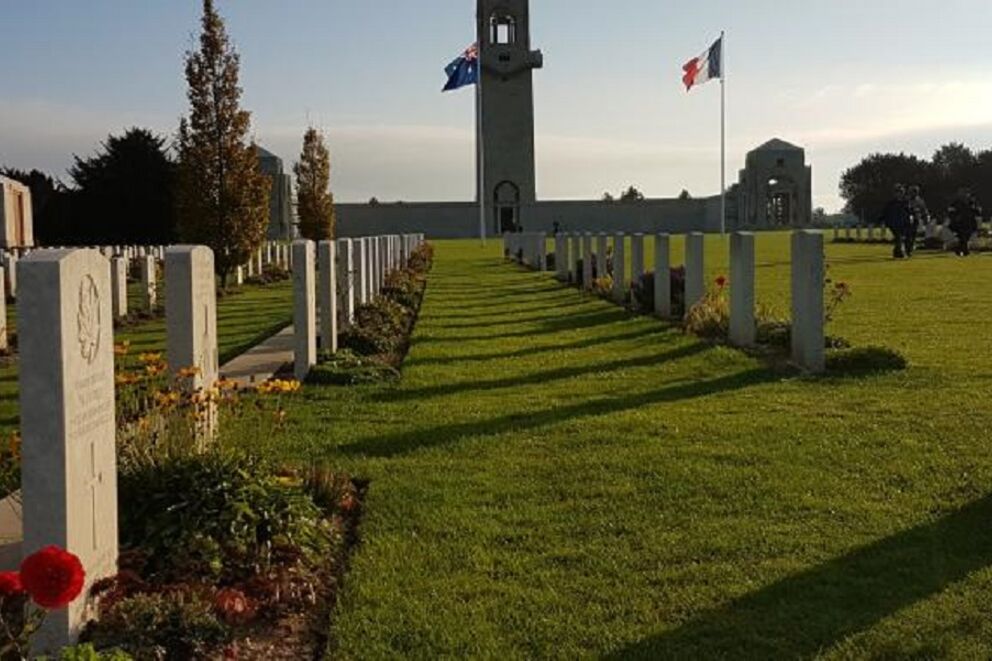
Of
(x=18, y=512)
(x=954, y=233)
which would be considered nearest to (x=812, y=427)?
(x=18, y=512)

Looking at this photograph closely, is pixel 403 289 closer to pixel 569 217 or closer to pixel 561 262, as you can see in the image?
pixel 561 262

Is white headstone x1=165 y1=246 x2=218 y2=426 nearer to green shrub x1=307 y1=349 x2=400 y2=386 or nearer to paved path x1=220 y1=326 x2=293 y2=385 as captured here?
paved path x1=220 y1=326 x2=293 y2=385

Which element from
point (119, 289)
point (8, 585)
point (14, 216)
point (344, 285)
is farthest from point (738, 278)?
point (14, 216)

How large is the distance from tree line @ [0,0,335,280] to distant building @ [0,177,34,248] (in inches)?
A: 143

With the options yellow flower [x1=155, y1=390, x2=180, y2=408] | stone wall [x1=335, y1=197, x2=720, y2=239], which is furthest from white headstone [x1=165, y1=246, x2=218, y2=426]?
stone wall [x1=335, y1=197, x2=720, y2=239]

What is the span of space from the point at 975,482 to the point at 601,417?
8.16ft

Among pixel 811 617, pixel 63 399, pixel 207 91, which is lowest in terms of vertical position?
pixel 811 617

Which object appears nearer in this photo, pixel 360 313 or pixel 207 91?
pixel 360 313

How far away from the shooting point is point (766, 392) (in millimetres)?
8102

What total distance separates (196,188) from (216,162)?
2.19 feet

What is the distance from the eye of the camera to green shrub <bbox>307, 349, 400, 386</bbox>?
9.04 m

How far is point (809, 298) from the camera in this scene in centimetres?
907

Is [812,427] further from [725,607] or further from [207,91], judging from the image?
[207,91]

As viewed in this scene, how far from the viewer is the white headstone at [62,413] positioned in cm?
330
